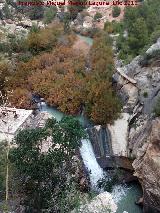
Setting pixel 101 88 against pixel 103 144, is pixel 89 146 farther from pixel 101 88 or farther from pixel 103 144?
pixel 101 88

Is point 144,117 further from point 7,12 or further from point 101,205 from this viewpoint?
point 7,12

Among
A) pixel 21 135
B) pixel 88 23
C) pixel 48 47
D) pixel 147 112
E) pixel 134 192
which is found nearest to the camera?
pixel 21 135

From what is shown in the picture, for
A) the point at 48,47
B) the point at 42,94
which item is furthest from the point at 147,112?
the point at 48,47

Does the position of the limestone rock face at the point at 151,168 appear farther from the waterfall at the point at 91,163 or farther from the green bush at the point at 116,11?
the green bush at the point at 116,11

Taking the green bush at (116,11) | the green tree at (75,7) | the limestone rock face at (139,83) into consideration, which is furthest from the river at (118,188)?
the green tree at (75,7)

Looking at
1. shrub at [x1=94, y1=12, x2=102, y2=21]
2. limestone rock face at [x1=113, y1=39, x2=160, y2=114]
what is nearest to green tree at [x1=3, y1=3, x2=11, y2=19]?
shrub at [x1=94, y1=12, x2=102, y2=21]

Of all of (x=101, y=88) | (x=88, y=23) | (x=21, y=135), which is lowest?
(x=88, y=23)
